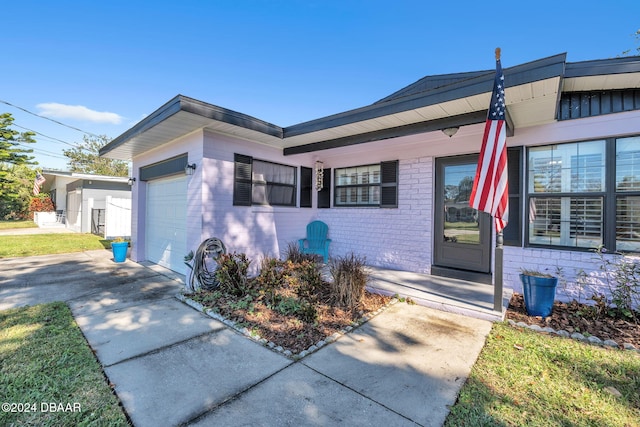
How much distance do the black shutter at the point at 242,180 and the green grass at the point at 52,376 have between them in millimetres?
2924

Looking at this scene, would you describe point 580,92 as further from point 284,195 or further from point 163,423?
point 163,423

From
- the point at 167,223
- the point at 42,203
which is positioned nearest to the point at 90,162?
the point at 42,203

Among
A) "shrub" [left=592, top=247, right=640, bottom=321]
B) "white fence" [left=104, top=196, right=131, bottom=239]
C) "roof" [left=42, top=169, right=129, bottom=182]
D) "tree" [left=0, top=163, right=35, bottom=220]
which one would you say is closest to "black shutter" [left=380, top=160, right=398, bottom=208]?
"shrub" [left=592, top=247, right=640, bottom=321]

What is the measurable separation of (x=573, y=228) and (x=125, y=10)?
10.7 meters

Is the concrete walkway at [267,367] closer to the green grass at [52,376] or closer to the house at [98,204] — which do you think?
the green grass at [52,376]

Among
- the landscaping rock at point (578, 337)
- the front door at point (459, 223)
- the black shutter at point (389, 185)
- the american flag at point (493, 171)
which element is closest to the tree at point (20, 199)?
the black shutter at point (389, 185)

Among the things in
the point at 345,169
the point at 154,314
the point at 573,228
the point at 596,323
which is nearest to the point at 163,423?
the point at 154,314

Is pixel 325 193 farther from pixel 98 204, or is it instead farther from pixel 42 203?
pixel 42 203

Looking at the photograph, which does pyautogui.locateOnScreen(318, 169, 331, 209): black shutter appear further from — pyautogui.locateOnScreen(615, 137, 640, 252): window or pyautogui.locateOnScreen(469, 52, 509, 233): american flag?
pyautogui.locateOnScreen(615, 137, 640, 252): window

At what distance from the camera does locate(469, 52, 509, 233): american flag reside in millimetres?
3195

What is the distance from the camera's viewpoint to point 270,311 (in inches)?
145

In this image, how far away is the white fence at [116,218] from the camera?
1173 centimetres

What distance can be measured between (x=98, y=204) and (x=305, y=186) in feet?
41.5

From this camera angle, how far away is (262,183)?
227 inches
